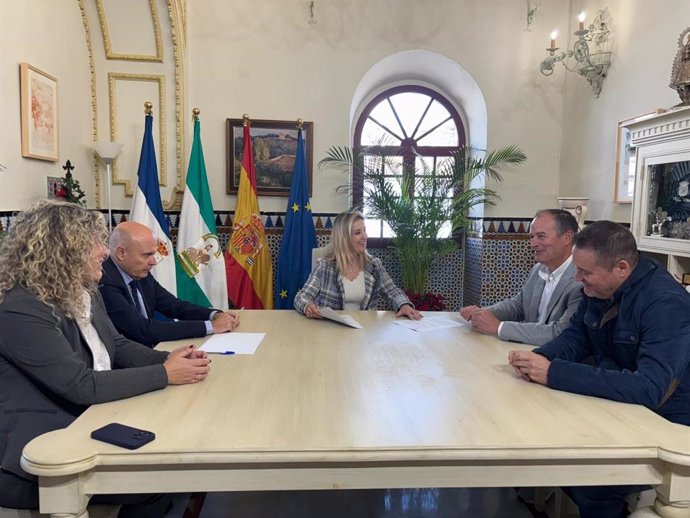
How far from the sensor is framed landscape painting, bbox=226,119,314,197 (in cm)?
437

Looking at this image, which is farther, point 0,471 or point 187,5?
point 187,5

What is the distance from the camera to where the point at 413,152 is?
4.95 metres

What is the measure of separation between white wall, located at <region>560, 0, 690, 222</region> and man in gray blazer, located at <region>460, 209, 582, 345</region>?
4.95ft

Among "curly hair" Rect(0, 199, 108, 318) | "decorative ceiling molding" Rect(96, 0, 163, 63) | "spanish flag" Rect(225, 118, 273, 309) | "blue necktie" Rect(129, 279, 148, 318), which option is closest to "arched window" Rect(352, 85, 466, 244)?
"spanish flag" Rect(225, 118, 273, 309)

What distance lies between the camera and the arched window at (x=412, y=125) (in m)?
5.01

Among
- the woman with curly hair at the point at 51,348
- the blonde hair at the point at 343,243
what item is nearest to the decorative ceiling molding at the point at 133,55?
the blonde hair at the point at 343,243

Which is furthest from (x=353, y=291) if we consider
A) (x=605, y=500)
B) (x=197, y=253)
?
(x=605, y=500)

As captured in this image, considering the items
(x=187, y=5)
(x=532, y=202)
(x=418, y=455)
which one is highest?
(x=187, y=5)

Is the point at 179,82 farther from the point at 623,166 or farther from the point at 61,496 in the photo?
the point at 61,496

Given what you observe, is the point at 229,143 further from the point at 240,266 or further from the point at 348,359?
the point at 348,359

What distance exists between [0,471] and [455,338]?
5.48ft

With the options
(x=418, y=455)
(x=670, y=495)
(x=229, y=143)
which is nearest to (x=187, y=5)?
(x=229, y=143)

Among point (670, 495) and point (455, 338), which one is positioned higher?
point (455, 338)

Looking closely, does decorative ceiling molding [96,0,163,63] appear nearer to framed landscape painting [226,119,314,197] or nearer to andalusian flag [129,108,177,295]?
andalusian flag [129,108,177,295]
